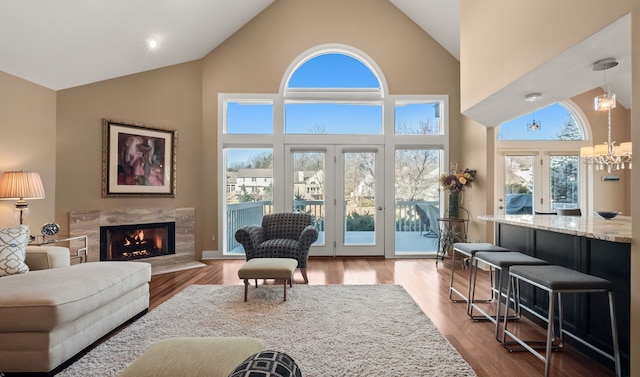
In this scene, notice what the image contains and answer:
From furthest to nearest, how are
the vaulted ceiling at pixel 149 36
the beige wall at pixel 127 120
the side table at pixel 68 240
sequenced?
the beige wall at pixel 127 120 → the side table at pixel 68 240 → the vaulted ceiling at pixel 149 36

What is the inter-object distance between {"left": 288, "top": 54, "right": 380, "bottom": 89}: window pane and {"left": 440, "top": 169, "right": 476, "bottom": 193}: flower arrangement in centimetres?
208

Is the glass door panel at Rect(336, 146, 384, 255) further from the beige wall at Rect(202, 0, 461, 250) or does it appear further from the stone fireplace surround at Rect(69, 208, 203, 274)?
the stone fireplace surround at Rect(69, 208, 203, 274)

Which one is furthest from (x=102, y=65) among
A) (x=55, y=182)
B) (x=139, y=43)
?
(x=55, y=182)

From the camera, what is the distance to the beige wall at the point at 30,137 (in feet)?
12.2

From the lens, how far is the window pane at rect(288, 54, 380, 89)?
6066 mm

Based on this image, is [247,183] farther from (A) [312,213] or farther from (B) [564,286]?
(B) [564,286]

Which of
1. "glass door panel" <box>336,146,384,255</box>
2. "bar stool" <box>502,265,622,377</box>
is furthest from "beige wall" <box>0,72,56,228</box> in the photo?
"bar stool" <box>502,265,622,377</box>

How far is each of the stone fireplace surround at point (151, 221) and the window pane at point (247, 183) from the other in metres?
0.68

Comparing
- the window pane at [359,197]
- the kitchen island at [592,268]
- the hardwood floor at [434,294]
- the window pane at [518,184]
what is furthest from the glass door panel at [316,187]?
the kitchen island at [592,268]

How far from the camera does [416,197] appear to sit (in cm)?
609

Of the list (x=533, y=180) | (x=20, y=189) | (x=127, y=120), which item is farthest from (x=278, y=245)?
(x=533, y=180)

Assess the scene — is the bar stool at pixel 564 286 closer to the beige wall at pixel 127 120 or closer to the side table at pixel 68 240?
the side table at pixel 68 240

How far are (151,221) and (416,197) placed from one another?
4552 millimetres

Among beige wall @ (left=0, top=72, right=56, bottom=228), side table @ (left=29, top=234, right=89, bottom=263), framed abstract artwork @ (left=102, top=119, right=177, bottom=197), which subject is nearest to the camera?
beige wall @ (left=0, top=72, right=56, bottom=228)
